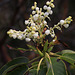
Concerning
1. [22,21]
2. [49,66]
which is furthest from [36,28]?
[22,21]

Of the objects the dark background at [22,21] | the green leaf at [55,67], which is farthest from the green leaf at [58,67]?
the dark background at [22,21]

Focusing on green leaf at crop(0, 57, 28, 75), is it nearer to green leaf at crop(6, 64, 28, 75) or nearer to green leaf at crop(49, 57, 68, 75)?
green leaf at crop(6, 64, 28, 75)

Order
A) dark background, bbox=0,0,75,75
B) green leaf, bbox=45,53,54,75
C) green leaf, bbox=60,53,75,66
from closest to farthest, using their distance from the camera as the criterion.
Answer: green leaf, bbox=45,53,54,75, green leaf, bbox=60,53,75,66, dark background, bbox=0,0,75,75

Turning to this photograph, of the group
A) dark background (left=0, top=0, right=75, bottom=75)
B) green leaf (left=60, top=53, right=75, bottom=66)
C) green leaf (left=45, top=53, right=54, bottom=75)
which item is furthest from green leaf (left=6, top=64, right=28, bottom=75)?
dark background (left=0, top=0, right=75, bottom=75)

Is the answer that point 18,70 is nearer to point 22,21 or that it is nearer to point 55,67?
point 55,67

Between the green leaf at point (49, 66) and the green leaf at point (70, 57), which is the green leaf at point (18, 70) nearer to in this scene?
the green leaf at point (49, 66)

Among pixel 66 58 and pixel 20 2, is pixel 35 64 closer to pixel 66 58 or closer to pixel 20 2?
pixel 66 58
